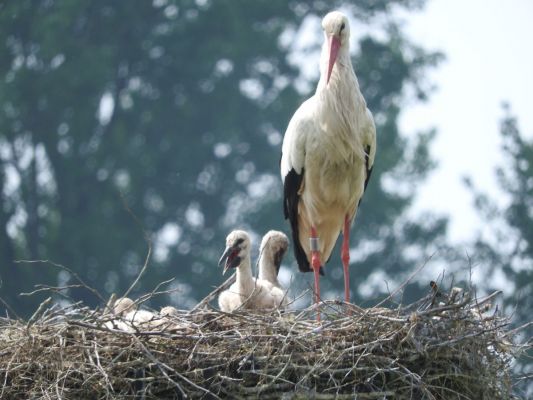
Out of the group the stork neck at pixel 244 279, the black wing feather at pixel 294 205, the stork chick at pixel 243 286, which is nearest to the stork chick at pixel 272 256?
the black wing feather at pixel 294 205

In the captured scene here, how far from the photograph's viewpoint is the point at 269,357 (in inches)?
253

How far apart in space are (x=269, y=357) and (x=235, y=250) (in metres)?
1.68

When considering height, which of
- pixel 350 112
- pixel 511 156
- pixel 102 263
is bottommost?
pixel 350 112

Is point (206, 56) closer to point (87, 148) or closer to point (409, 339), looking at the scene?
point (87, 148)

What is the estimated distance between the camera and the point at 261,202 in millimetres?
19344

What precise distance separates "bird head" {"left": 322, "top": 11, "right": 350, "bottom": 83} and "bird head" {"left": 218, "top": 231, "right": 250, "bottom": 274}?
3.09ft

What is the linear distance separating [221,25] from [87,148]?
260cm

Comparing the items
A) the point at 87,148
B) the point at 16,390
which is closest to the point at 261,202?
the point at 87,148

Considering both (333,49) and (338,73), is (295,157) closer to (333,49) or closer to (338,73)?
(338,73)

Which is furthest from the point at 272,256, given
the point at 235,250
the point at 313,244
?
the point at 235,250

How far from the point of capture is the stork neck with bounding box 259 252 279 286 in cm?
848

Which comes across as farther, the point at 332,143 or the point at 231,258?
the point at 231,258

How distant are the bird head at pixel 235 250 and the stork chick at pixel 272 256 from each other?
38cm

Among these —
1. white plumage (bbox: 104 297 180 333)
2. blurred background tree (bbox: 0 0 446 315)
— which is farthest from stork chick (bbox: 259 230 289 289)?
blurred background tree (bbox: 0 0 446 315)
